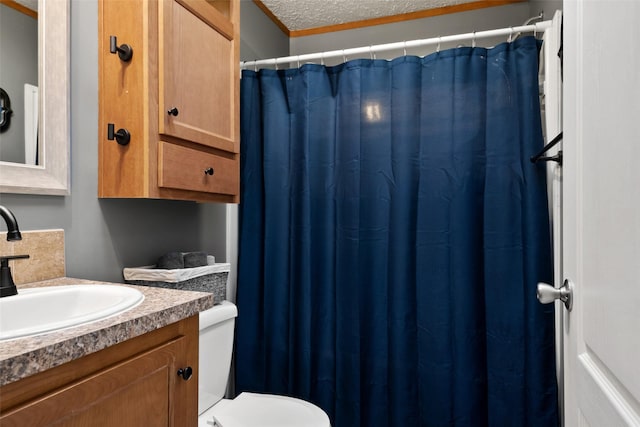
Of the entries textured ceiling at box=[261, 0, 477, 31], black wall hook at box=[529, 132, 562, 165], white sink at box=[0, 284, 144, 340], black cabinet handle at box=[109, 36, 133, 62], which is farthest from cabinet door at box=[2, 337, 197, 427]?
textured ceiling at box=[261, 0, 477, 31]

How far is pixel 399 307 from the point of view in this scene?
181 cm

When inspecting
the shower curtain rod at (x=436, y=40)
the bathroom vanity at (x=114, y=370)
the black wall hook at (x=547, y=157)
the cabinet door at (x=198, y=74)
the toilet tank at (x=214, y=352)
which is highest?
the shower curtain rod at (x=436, y=40)

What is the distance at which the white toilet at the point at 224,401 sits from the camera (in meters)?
1.44

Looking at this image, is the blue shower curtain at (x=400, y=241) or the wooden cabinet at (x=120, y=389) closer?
the wooden cabinet at (x=120, y=389)

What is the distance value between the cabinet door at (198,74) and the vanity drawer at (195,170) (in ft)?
0.15

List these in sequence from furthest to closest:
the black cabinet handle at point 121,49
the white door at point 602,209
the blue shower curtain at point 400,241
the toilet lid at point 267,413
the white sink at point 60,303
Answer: the blue shower curtain at point 400,241 → the toilet lid at point 267,413 → the black cabinet handle at point 121,49 → the white sink at point 60,303 → the white door at point 602,209

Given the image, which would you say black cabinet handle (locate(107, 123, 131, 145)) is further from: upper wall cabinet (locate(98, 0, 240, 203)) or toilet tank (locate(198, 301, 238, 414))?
toilet tank (locate(198, 301, 238, 414))

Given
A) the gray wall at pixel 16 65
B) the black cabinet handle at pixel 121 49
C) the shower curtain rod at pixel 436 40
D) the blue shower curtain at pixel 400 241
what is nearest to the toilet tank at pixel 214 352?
the blue shower curtain at pixel 400 241

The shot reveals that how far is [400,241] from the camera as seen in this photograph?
5.96 ft

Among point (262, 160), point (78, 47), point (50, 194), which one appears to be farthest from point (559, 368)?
point (78, 47)

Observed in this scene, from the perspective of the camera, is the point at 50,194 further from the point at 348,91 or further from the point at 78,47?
the point at 348,91

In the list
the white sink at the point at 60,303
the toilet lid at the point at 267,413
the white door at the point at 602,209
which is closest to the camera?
the white door at the point at 602,209

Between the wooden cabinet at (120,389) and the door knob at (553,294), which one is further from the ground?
the door knob at (553,294)

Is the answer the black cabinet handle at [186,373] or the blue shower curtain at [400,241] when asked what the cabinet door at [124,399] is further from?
the blue shower curtain at [400,241]
